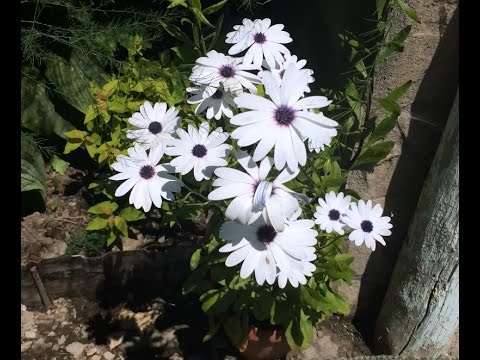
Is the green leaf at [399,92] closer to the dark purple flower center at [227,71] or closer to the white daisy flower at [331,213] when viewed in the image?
the white daisy flower at [331,213]

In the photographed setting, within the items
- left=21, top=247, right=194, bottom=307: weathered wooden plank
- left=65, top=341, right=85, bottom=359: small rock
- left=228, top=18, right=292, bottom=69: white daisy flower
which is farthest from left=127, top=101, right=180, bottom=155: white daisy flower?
left=65, top=341, right=85, bottom=359: small rock

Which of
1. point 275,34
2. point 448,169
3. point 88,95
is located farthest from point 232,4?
point 448,169

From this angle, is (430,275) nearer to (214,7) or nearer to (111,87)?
(214,7)

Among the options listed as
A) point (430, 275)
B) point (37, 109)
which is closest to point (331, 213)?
point (430, 275)

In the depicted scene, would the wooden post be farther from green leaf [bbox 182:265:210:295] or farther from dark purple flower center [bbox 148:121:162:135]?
dark purple flower center [bbox 148:121:162:135]

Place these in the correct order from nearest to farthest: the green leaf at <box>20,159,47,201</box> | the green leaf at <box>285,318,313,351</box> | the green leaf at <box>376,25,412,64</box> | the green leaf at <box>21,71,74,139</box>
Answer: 1. the green leaf at <box>376,25,412,64</box>
2. the green leaf at <box>285,318,313,351</box>
3. the green leaf at <box>20,159,47,201</box>
4. the green leaf at <box>21,71,74,139</box>

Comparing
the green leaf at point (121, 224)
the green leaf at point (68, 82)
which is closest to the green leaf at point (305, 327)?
the green leaf at point (121, 224)

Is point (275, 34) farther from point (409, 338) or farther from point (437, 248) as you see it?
point (409, 338)
